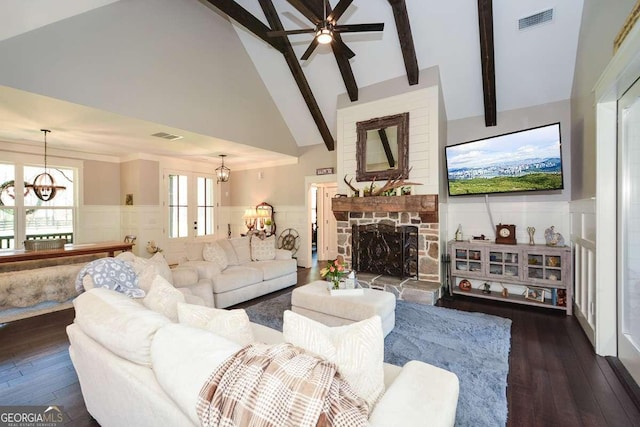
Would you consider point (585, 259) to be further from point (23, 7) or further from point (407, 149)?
point (23, 7)

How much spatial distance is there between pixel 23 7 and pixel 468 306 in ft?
20.2

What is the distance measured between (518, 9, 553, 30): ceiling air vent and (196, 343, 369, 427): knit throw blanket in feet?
15.3

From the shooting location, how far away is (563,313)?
12.2 ft

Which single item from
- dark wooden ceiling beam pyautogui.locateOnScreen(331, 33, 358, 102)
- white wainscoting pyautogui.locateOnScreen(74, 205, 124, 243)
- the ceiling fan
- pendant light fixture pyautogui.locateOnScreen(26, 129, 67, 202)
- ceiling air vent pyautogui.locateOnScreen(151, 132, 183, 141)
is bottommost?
white wainscoting pyautogui.locateOnScreen(74, 205, 124, 243)

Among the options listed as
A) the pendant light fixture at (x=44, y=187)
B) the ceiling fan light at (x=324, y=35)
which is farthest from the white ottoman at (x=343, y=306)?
the pendant light fixture at (x=44, y=187)

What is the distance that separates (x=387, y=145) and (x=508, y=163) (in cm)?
175

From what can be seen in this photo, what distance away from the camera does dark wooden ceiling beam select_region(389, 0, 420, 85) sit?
3676 mm

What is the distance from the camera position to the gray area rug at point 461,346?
77.4 inches

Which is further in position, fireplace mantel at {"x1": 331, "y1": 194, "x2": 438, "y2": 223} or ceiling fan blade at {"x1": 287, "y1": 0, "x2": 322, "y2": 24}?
fireplace mantel at {"x1": 331, "y1": 194, "x2": 438, "y2": 223}

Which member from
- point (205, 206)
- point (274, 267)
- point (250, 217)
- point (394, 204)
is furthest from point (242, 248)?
point (205, 206)

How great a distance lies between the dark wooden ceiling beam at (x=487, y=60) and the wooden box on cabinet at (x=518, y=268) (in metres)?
2.01

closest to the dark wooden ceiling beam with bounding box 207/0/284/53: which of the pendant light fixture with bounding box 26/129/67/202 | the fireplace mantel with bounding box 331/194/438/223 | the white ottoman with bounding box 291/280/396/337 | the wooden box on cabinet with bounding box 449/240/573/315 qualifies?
the fireplace mantel with bounding box 331/194/438/223

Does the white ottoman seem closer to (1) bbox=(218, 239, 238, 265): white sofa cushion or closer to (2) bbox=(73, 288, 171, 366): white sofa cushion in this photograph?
(1) bbox=(218, 239, 238, 265): white sofa cushion

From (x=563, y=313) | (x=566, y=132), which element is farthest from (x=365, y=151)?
(x=563, y=313)
